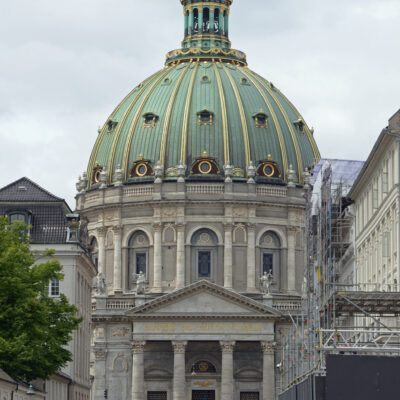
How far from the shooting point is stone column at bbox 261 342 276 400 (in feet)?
415

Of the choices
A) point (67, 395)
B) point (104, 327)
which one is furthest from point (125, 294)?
point (67, 395)

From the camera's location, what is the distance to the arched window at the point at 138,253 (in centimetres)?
13975

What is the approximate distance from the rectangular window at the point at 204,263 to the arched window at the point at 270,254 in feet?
16.3

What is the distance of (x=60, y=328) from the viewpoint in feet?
195

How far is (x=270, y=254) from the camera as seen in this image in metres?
140

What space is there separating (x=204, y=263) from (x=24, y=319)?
273 feet

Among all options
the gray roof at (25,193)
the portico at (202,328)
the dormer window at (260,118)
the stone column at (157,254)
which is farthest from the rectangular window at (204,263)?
the gray roof at (25,193)

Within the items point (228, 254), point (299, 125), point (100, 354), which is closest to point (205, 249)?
point (228, 254)

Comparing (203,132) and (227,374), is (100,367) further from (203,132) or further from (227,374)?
(203,132)

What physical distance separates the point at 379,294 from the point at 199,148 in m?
86.7

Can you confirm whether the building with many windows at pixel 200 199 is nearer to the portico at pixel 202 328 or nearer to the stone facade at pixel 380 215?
the portico at pixel 202 328

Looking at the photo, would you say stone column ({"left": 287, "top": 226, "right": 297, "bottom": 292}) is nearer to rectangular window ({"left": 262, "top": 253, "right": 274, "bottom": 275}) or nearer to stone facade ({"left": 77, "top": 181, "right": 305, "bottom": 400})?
stone facade ({"left": 77, "top": 181, "right": 305, "bottom": 400})

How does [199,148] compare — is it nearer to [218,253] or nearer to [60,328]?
[218,253]

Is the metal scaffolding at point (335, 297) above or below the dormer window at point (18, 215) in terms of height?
below
